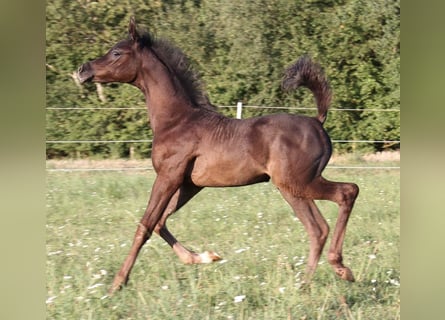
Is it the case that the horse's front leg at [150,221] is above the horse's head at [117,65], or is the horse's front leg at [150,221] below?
below

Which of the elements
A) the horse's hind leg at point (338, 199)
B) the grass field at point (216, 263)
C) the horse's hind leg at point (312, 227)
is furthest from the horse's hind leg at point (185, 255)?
the horse's hind leg at point (338, 199)

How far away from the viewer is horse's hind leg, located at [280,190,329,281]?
14.0ft

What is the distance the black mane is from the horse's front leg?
620 millimetres

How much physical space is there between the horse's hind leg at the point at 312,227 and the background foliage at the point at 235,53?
16.4 feet

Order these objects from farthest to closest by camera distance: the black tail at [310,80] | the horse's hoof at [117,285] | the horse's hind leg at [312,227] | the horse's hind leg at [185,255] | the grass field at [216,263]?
the horse's hind leg at [185,255], the black tail at [310,80], the horse's hind leg at [312,227], the horse's hoof at [117,285], the grass field at [216,263]

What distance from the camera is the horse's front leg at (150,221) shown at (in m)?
4.20

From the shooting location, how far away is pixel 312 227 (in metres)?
4.28

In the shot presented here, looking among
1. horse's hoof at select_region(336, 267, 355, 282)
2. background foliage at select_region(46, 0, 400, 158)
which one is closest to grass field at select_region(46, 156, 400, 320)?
horse's hoof at select_region(336, 267, 355, 282)

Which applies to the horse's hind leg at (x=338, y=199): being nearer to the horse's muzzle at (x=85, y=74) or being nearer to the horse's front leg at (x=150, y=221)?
the horse's front leg at (x=150, y=221)

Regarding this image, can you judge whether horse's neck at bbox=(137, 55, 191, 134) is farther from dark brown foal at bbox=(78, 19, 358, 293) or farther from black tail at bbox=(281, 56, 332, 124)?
black tail at bbox=(281, 56, 332, 124)
